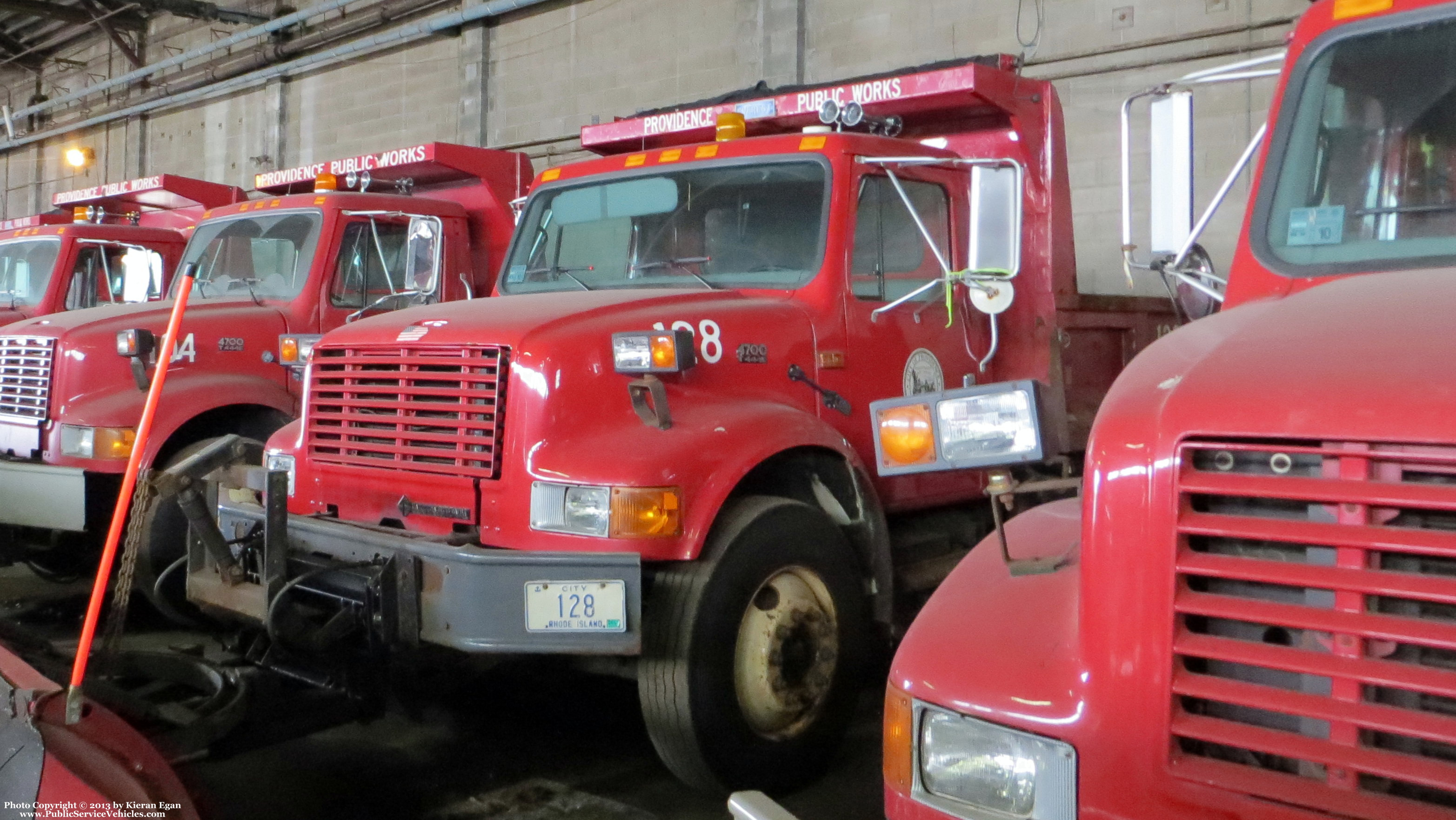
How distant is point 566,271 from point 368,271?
7.80ft

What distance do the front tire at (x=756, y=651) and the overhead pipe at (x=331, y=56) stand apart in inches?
436

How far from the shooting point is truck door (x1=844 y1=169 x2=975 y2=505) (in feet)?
14.4

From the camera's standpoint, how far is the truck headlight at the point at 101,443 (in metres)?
5.45

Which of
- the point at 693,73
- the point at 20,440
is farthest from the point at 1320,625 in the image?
the point at 693,73

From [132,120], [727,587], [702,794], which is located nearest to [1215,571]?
[727,587]

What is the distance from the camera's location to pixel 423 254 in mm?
5371

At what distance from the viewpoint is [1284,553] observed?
1749 millimetres

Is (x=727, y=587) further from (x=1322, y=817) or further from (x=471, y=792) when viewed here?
(x=1322, y=817)

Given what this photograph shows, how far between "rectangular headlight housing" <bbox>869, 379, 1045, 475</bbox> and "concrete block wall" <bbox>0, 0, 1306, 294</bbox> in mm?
5979

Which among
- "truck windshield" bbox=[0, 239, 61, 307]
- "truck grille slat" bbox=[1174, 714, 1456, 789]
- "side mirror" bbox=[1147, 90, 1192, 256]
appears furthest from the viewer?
"truck windshield" bbox=[0, 239, 61, 307]

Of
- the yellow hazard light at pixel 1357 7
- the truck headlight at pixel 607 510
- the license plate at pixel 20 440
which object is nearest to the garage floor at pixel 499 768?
the truck headlight at pixel 607 510

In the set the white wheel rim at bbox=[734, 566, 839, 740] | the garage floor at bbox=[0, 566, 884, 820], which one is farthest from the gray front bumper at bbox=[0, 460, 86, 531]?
the white wheel rim at bbox=[734, 566, 839, 740]

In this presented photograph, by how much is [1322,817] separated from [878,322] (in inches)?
117

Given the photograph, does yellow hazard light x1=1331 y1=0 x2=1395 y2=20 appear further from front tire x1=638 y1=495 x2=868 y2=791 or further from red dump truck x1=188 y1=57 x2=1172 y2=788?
front tire x1=638 y1=495 x2=868 y2=791
